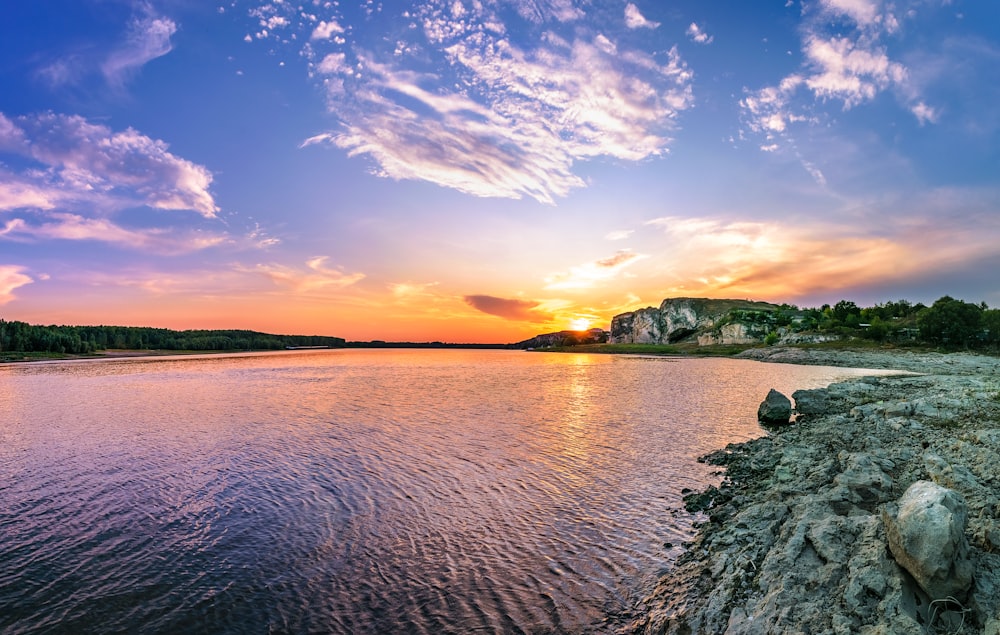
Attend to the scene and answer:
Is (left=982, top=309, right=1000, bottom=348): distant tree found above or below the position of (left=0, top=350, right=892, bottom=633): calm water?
above

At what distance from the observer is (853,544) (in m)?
8.17

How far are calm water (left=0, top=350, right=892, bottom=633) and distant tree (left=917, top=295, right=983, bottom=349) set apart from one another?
10628 centimetres

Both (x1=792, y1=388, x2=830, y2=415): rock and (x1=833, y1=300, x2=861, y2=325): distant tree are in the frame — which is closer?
(x1=792, y1=388, x2=830, y2=415): rock

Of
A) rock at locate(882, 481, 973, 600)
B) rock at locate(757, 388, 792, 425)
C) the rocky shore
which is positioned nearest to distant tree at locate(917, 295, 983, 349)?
rock at locate(757, 388, 792, 425)

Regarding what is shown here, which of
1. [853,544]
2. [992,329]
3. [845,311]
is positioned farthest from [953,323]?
[853,544]

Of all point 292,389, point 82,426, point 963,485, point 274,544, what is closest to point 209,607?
point 274,544

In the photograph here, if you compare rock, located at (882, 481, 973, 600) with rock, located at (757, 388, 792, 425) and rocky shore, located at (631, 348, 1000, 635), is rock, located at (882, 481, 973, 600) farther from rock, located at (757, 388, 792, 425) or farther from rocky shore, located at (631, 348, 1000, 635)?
rock, located at (757, 388, 792, 425)

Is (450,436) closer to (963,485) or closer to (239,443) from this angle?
(239,443)

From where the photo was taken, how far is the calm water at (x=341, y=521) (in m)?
9.85

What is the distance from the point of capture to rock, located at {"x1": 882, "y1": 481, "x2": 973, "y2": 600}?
20.8 feet

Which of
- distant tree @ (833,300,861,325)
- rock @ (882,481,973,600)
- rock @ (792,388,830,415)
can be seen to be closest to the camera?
rock @ (882,481,973,600)

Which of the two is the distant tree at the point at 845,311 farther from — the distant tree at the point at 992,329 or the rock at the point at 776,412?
the rock at the point at 776,412

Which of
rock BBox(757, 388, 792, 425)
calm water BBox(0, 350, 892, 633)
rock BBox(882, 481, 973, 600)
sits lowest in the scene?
calm water BBox(0, 350, 892, 633)

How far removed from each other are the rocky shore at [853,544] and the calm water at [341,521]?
4.50 ft
